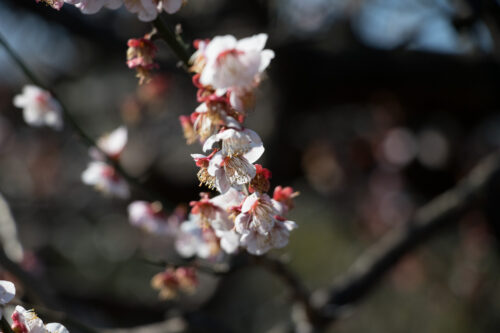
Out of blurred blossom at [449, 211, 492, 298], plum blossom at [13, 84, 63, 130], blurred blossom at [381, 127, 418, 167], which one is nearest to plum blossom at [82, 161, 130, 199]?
plum blossom at [13, 84, 63, 130]

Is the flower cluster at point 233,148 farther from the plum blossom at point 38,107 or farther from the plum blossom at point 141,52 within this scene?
the plum blossom at point 38,107

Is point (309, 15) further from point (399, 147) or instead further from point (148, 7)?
point (148, 7)

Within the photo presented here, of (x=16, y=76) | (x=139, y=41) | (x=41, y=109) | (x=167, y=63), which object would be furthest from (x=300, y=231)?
(x=139, y=41)

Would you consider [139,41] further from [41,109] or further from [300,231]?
[300,231]

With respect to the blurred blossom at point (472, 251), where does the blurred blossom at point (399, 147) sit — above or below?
above

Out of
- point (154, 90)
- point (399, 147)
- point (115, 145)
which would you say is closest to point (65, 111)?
point (115, 145)

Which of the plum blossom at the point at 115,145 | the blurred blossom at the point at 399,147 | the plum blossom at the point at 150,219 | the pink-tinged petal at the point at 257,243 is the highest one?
the blurred blossom at the point at 399,147

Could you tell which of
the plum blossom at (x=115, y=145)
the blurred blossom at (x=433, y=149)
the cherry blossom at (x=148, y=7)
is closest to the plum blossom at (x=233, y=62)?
the cherry blossom at (x=148, y=7)
